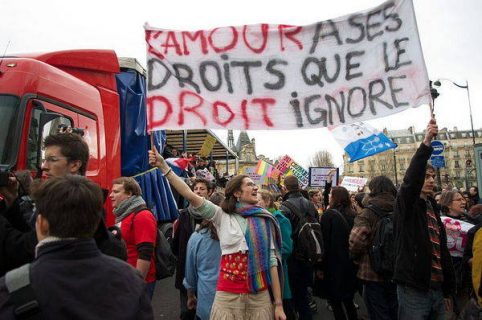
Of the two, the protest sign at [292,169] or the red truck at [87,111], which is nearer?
the red truck at [87,111]

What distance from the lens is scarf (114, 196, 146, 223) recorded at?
3.84 metres

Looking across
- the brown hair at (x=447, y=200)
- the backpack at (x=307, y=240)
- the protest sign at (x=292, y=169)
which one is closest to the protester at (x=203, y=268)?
the backpack at (x=307, y=240)

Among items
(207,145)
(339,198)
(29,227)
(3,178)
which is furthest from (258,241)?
(207,145)

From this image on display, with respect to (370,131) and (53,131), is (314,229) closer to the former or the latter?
(53,131)

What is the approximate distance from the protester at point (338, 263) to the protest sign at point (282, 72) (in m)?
1.88

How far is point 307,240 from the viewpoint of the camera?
5160mm

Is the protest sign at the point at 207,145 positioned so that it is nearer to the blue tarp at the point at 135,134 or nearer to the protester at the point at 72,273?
the blue tarp at the point at 135,134

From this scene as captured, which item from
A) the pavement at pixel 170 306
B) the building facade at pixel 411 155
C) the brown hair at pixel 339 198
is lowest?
the pavement at pixel 170 306

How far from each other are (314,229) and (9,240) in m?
3.91

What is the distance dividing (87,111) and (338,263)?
12.3 feet

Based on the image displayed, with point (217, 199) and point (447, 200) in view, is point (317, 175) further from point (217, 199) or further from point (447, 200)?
point (217, 199)

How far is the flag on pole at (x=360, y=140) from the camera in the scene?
828 centimetres

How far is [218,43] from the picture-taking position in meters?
3.98

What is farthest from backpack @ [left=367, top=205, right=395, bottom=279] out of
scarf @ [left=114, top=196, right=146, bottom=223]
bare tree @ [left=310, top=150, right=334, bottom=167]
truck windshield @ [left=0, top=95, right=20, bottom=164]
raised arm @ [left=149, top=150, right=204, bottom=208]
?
bare tree @ [left=310, top=150, right=334, bottom=167]
